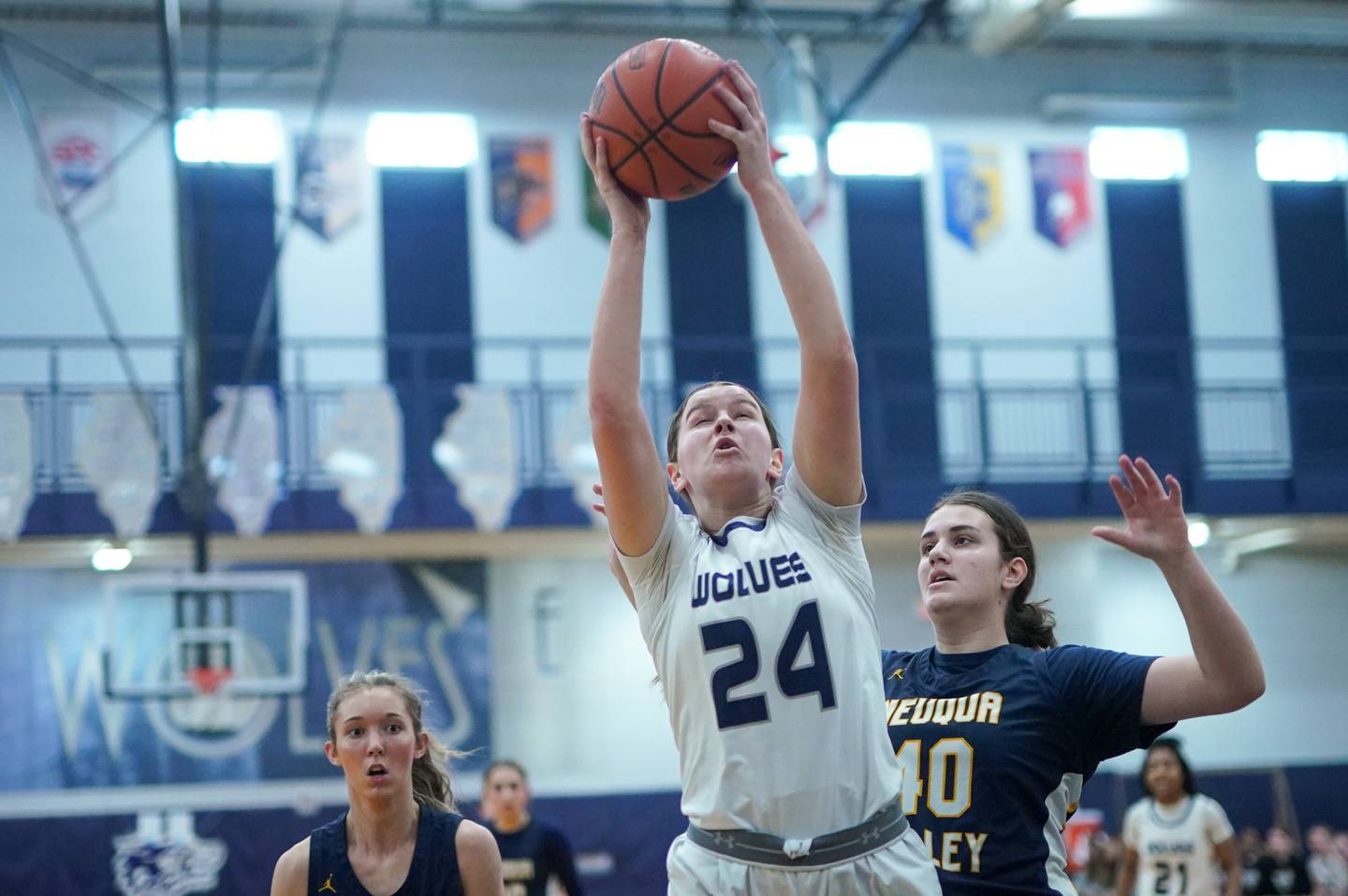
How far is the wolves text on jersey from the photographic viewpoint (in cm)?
271

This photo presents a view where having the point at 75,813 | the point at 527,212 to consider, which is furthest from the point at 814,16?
the point at 75,813

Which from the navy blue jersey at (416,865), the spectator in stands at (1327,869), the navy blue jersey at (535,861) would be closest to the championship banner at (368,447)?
the navy blue jersey at (535,861)

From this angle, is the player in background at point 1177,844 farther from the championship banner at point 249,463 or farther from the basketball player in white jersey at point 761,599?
the championship banner at point 249,463

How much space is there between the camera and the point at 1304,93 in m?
19.0

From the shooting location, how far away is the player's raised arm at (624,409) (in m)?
2.67

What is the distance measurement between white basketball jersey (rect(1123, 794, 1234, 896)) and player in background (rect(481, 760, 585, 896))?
3132 millimetres

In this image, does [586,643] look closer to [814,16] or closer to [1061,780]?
[814,16]

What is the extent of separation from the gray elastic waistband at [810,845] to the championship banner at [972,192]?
1542cm

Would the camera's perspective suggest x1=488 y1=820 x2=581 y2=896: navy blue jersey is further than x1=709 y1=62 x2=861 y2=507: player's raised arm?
Yes

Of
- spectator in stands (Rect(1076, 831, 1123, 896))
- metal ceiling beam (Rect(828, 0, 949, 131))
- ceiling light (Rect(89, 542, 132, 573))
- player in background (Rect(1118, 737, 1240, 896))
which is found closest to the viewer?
player in background (Rect(1118, 737, 1240, 896))

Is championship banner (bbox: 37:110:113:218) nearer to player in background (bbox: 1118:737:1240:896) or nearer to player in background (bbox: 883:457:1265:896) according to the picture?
player in background (bbox: 1118:737:1240:896)

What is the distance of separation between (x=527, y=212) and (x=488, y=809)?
1090 centimetres

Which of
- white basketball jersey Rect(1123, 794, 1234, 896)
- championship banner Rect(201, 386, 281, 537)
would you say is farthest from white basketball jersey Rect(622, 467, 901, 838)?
championship banner Rect(201, 386, 281, 537)

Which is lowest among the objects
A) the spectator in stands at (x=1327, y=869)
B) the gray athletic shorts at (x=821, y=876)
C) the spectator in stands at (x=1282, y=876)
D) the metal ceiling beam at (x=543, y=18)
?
the spectator in stands at (x=1327, y=869)
